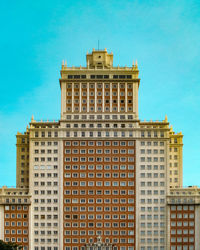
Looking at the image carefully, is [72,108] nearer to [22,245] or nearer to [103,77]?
[103,77]

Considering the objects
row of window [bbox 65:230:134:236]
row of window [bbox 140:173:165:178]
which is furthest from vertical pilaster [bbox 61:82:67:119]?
row of window [bbox 65:230:134:236]

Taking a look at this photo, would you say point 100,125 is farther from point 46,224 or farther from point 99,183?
point 46,224

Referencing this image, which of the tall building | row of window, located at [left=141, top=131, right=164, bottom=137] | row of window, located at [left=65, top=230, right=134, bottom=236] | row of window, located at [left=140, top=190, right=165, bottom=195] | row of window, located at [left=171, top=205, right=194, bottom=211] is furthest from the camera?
row of window, located at [left=141, top=131, right=164, bottom=137]

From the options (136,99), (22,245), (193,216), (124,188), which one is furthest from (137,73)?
(22,245)

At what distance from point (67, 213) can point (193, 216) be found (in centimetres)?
3717

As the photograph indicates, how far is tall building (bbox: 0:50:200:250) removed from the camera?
136m

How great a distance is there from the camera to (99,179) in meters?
140

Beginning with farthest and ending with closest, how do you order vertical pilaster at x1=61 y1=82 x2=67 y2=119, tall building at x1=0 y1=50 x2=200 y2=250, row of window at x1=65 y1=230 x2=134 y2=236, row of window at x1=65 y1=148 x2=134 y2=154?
vertical pilaster at x1=61 y1=82 x2=67 y2=119
row of window at x1=65 y1=148 x2=134 y2=154
row of window at x1=65 y1=230 x2=134 y2=236
tall building at x1=0 y1=50 x2=200 y2=250

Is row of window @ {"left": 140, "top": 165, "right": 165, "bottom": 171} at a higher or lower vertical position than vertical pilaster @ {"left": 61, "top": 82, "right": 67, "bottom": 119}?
lower

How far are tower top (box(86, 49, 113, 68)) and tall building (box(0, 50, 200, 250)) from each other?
6629 millimetres

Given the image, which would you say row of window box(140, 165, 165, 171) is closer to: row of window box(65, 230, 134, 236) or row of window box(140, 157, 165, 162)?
row of window box(140, 157, 165, 162)

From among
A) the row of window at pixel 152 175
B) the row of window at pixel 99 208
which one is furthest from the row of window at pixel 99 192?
the row of window at pixel 152 175

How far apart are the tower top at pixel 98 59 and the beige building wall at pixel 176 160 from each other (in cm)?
3148

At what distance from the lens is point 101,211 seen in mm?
137875
